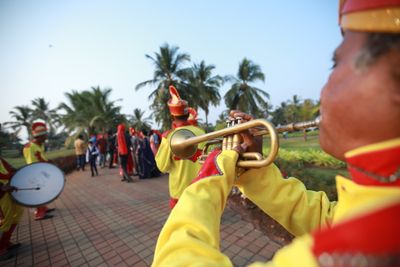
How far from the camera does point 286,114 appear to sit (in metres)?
57.4

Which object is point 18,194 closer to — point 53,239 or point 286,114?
point 53,239

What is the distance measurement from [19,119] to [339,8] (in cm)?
5972

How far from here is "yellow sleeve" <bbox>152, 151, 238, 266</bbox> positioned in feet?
2.46

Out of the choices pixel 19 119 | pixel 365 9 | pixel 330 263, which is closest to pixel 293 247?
pixel 330 263

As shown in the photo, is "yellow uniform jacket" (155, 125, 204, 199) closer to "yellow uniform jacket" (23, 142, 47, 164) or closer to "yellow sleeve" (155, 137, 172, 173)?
"yellow sleeve" (155, 137, 172, 173)

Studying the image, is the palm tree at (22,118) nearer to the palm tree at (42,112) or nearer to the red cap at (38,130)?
the palm tree at (42,112)

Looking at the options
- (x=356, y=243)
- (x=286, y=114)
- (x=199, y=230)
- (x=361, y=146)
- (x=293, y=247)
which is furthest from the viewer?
(x=286, y=114)

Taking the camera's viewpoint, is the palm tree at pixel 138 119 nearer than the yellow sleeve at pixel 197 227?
No

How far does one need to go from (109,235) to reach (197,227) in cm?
396

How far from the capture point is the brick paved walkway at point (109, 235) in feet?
10.9

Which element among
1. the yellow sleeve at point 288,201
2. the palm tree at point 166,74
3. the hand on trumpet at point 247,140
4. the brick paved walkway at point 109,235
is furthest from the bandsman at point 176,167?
the palm tree at point 166,74

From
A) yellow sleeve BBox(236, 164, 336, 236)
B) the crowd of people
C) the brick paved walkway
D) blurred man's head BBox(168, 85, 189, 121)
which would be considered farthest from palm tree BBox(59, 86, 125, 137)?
yellow sleeve BBox(236, 164, 336, 236)

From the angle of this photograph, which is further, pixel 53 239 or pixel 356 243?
pixel 53 239

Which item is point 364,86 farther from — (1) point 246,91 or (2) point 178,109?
(1) point 246,91
